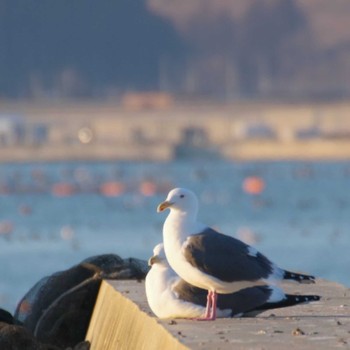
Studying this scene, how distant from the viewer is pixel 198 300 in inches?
354

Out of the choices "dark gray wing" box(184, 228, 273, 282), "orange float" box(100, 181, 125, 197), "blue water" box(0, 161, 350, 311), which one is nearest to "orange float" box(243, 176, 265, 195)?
"blue water" box(0, 161, 350, 311)

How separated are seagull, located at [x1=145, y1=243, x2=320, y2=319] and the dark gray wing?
12.8 inches

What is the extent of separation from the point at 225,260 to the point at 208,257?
0.29 ft

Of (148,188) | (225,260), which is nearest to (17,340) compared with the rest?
(225,260)

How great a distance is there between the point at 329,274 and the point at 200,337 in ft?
78.6

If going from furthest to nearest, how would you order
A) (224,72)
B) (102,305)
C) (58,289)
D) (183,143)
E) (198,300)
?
(224,72) < (183,143) < (58,289) < (102,305) < (198,300)

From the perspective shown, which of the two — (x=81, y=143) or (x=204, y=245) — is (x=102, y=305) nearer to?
(x=204, y=245)

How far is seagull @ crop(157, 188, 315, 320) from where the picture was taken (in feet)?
27.8

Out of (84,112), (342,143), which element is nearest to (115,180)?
(84,112)

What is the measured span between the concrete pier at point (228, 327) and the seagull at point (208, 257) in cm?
24

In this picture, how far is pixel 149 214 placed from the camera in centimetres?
6088

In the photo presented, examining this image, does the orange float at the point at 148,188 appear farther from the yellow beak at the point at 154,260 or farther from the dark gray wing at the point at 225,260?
the dark gray wing at the point at 225,260

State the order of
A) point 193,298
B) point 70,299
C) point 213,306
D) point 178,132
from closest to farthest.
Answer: point 213,306, point 193,298, point 70,299, point 178,132

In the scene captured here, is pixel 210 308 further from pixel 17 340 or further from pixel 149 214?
pixel 149 214
